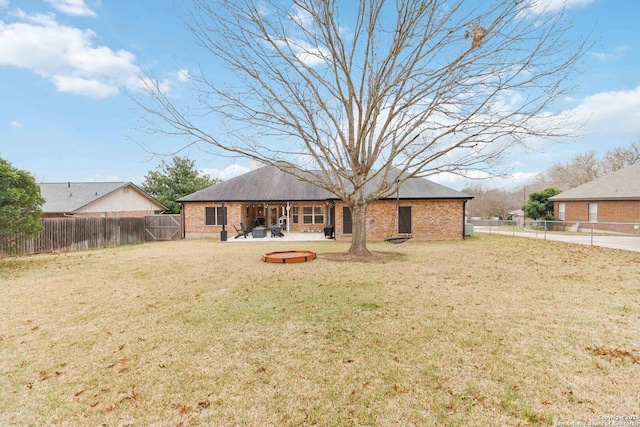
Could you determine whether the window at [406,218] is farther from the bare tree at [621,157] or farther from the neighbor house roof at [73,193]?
the bare tree at [621,157]

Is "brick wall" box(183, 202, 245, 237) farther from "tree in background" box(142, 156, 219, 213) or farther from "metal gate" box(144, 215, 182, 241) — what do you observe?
"tree in background" box(142, 156, 219, 213)

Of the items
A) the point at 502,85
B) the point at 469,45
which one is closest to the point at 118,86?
the point at 469,45

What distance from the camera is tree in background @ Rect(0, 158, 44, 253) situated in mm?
8992

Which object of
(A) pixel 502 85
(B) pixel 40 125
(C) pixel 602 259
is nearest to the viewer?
(A) pixel 502 85

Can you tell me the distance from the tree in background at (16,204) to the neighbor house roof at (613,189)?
1212 inches

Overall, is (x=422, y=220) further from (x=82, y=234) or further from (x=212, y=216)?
(x=82, y=234)

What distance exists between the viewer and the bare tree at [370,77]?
342 inches

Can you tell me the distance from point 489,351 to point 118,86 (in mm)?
10576

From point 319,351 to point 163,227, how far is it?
18255mm

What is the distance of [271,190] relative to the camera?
66.7 feet

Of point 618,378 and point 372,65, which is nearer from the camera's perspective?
point 618,378

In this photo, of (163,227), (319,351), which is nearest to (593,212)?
(319,351)

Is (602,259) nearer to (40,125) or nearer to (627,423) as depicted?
(627,423)

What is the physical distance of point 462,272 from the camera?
26.2 feet
